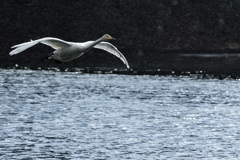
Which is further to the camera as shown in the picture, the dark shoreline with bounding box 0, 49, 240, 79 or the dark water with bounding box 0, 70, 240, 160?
the dark shoreline with bounding box 0, 49, 240, 79

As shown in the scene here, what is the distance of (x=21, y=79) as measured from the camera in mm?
160750

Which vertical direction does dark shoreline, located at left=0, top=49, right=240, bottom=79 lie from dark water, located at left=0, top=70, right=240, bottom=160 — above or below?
above

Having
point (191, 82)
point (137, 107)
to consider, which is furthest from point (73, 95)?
point (191, 82)

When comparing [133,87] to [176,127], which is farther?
[133,87]

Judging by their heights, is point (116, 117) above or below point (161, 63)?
below

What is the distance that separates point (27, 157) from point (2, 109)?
51840mm

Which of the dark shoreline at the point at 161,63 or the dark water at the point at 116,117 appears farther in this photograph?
the dark shoreline at the point at 161,63

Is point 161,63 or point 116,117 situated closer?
point 116,117

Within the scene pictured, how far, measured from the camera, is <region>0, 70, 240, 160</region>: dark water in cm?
7719

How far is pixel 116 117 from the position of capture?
353ft

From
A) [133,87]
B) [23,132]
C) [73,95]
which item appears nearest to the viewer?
[23,132]

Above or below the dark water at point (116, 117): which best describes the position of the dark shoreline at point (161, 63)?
above

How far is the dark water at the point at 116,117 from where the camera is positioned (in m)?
77.2

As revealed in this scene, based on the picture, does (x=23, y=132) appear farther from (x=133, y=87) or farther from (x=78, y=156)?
(x=133, y=87)
